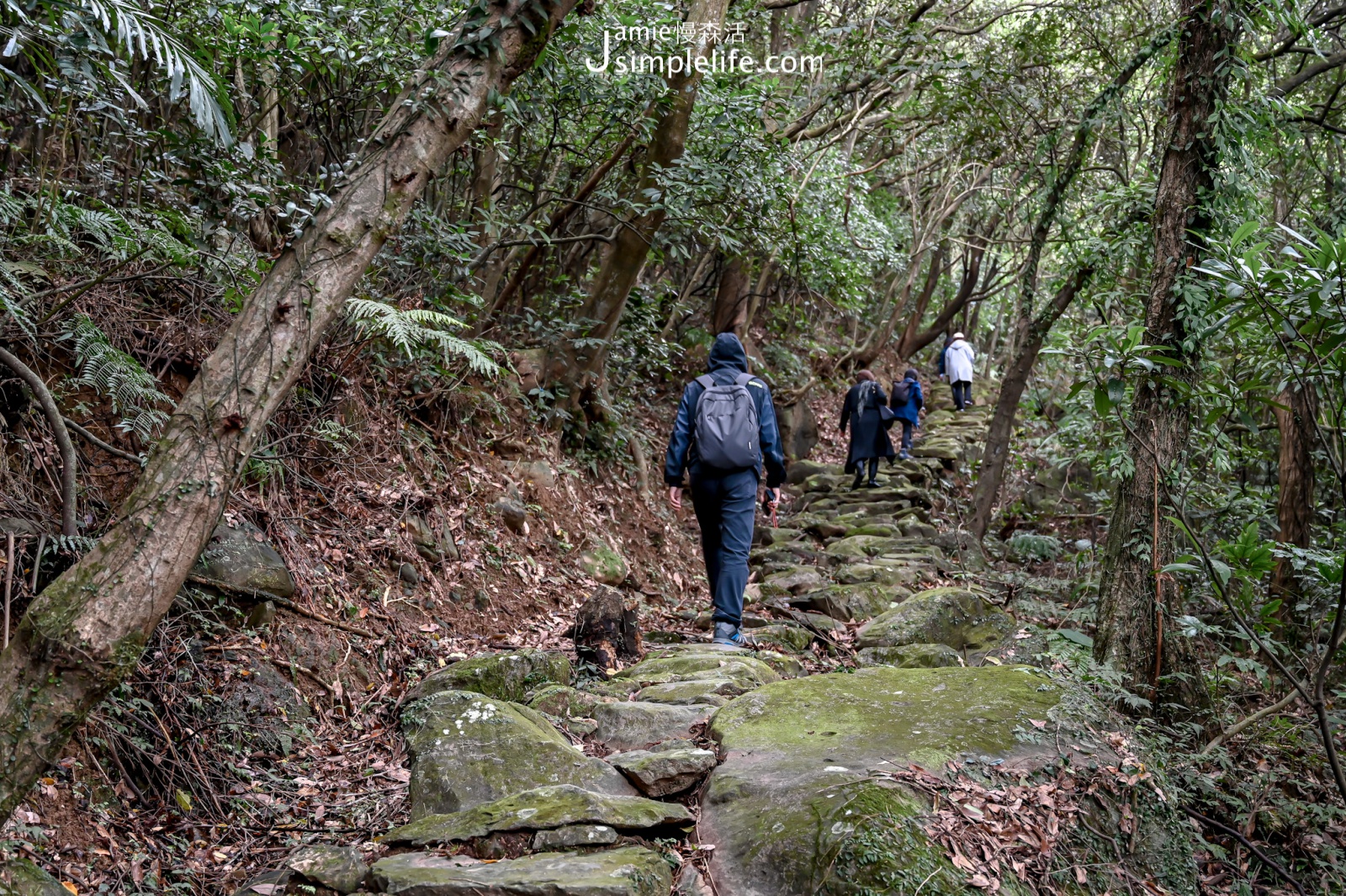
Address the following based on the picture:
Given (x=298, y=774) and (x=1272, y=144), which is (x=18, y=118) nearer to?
(x=298, y=774)

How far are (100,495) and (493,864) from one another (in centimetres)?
322

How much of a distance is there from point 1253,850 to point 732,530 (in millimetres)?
3457

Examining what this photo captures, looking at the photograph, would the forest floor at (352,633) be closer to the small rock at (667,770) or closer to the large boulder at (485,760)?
the large boulder at (485,760)

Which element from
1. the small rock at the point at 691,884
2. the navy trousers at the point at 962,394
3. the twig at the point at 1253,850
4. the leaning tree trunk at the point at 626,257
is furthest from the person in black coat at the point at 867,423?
the small rock at the point at 691,884

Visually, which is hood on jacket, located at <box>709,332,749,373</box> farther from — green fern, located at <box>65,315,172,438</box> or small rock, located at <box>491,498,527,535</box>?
green fern, located at <box>65,315,172,438</box>

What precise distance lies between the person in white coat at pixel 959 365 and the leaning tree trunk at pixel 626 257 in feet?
42.3

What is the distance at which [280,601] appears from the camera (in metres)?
5.41

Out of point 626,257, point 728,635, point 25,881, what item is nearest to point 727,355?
point 728,635

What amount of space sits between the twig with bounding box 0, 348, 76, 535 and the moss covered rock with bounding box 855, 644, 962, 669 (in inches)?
193

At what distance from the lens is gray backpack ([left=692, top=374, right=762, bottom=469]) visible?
6.46 m

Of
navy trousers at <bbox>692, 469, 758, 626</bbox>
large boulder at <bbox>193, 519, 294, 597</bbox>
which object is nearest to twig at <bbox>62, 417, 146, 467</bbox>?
large boulder at <bbox>193, 519, 294, 597</bbox>

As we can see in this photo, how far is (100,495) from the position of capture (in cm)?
494

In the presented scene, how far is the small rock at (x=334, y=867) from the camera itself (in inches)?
128

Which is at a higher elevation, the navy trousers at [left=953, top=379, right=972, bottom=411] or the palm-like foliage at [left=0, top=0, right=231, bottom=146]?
the palm-like foliage at [left=0, top=0, right=231, bottom=146]
